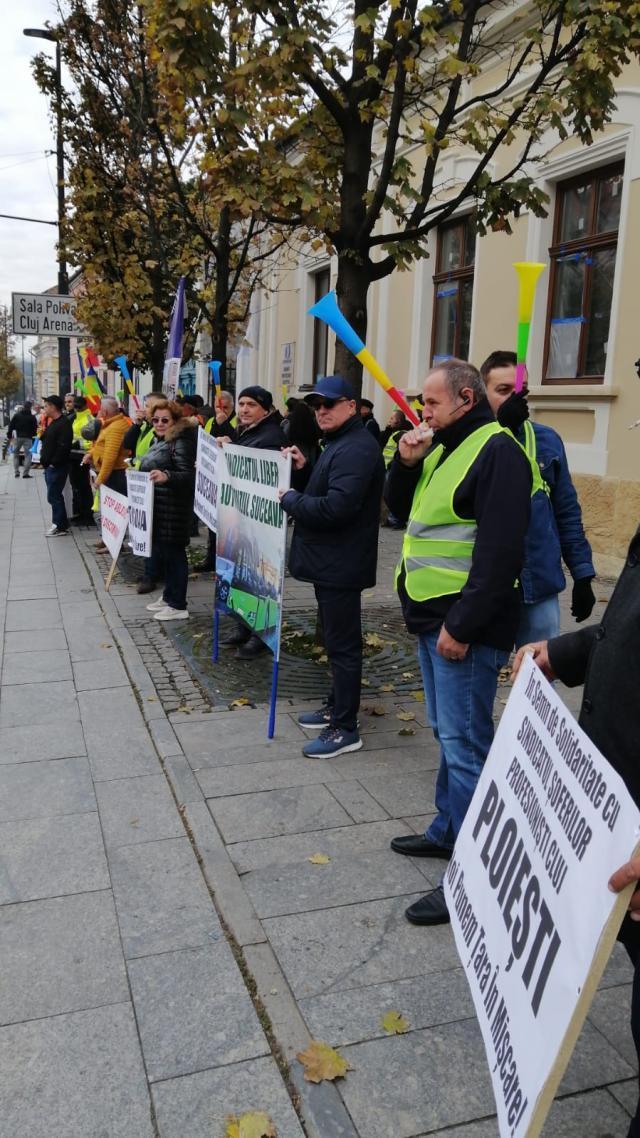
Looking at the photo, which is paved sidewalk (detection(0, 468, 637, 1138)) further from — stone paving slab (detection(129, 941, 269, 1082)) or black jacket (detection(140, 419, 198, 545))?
black jacket (detection(140, 419, 198, 545))

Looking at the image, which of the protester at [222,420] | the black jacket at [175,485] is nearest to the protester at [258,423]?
the black jacket at [175,485]

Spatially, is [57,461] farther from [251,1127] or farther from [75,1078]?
[251,1127]

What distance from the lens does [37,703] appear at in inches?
214

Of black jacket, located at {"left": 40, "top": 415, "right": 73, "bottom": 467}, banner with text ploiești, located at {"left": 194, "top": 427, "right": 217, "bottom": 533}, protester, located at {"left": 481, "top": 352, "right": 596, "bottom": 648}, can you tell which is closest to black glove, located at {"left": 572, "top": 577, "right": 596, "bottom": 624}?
protester, located at {"left": 481, "top": 352, "right": 596, "bottom": 648}

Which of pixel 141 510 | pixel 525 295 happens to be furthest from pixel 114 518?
pixel 525 295

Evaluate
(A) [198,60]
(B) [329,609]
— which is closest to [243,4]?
(A) [198,60]

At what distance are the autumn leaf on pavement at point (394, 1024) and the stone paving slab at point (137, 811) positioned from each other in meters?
1.40

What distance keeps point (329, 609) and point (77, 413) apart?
12.0 metres

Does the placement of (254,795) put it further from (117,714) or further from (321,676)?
(321,676)

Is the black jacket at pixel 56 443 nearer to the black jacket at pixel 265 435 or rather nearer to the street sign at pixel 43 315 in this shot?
the street sign at pixel 43 315

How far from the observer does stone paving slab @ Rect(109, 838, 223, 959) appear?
9.83 ft

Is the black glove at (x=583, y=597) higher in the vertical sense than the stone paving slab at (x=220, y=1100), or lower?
higher

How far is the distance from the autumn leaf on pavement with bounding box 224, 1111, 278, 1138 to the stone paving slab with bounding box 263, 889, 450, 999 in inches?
19.6

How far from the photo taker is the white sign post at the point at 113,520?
27.3 ft
